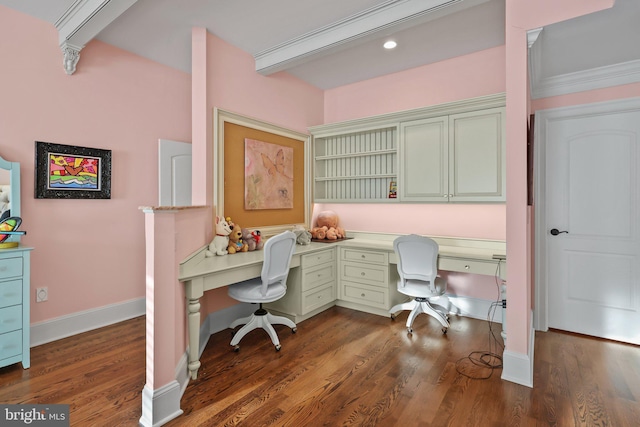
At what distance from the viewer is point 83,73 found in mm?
2885

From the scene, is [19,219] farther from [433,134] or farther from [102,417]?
[433,134]

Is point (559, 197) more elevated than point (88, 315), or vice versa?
point (559, 197)

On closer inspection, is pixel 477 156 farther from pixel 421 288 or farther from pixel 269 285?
pixel 269 285

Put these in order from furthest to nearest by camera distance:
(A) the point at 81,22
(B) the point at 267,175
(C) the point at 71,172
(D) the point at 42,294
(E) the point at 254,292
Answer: (B) the point at 267,175 → (C) the point at 71,172 → (D) the point at 42,294 → (E) the point at 254,292 → (A) the point at 81,22

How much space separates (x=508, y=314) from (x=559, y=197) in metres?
1.54

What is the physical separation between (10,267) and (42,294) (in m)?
0.61

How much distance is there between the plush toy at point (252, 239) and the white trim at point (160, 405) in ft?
4.49

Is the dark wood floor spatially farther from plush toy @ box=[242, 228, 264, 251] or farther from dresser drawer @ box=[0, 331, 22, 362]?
plush toy @ box=[242, 228, 264, 251]

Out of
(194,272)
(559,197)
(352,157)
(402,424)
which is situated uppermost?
(352,157)

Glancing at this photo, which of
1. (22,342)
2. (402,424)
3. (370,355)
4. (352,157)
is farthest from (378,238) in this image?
(22,342)

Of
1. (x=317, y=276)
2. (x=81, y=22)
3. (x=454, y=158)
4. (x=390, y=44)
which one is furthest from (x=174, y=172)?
(x=454, y=158)

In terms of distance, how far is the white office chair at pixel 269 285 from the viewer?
2.53m

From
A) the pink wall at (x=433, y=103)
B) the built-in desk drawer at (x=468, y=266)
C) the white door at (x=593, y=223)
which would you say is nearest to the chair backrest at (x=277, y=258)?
the built-in desk drawer at (x=468, y=266)

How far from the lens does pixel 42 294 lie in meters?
2.70
